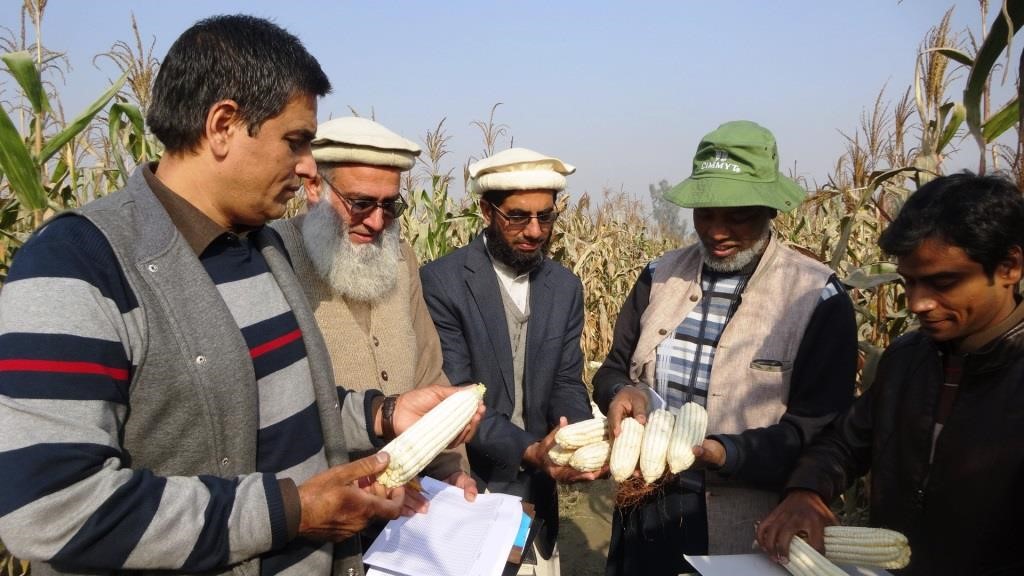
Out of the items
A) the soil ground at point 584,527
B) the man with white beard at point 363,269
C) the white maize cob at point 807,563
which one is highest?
the man with white beard at point 363,269

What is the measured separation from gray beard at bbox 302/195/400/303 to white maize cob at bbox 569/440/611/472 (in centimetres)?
110

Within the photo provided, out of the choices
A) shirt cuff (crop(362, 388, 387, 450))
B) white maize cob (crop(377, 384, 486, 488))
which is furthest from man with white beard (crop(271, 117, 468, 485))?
white maize cob (crop(377, 384, 486, 488))

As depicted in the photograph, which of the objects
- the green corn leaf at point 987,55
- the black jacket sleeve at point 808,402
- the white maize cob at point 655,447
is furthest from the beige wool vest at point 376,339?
the green corn leaf at point 987,55

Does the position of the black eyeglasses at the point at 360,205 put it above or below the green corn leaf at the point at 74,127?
below

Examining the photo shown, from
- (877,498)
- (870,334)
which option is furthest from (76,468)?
(870,334)

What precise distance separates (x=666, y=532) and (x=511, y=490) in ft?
2.54

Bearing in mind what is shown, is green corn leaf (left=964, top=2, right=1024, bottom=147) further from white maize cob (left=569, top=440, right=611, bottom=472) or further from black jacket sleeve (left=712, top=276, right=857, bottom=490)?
white maize cob (left=569, top=440, right=611, bottom=472)

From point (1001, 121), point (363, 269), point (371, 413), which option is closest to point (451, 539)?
point (371, 413)

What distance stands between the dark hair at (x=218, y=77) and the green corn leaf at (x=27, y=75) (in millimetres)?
1660

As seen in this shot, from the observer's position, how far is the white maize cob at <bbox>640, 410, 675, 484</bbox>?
8.26 feet

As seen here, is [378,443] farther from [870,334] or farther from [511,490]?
[870,334]

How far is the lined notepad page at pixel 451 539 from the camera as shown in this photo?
2.08 meters

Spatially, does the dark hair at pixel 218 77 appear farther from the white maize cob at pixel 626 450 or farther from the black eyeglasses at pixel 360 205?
the white maize cob at pixel 626 450

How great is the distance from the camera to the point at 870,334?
5027 mm
